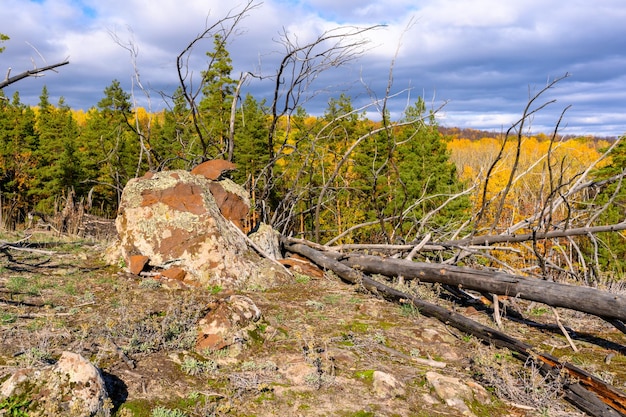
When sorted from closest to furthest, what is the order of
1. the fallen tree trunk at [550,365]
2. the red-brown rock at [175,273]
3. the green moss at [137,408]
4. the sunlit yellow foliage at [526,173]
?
the green moss at [137,408]
the fallen tree trunk at [550,365]
the red-brown rock at [175,273]
the sunlit yellow foliage at [526,173]

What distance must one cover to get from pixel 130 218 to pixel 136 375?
4.08m

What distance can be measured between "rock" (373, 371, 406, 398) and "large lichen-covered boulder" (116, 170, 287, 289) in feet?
10.5

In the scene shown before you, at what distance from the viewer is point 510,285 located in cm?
518

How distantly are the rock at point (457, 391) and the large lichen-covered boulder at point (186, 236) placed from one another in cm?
346

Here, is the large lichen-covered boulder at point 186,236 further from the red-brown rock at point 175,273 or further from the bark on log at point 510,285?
the bark on log at point 510,285

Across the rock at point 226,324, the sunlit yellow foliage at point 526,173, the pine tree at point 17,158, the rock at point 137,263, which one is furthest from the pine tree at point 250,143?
the rock at point 226,324

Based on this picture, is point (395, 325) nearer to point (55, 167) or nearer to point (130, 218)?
point (130, 218)

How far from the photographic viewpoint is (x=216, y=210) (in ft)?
24.7

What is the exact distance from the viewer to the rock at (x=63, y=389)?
2816mm

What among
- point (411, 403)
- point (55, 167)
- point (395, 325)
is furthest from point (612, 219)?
point (55, 167)

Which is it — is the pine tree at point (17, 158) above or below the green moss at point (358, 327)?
above

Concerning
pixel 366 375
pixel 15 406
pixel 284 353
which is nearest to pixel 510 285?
pixel 366 375

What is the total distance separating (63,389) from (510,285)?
4657mm

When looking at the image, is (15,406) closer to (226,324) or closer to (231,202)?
(226,324)
